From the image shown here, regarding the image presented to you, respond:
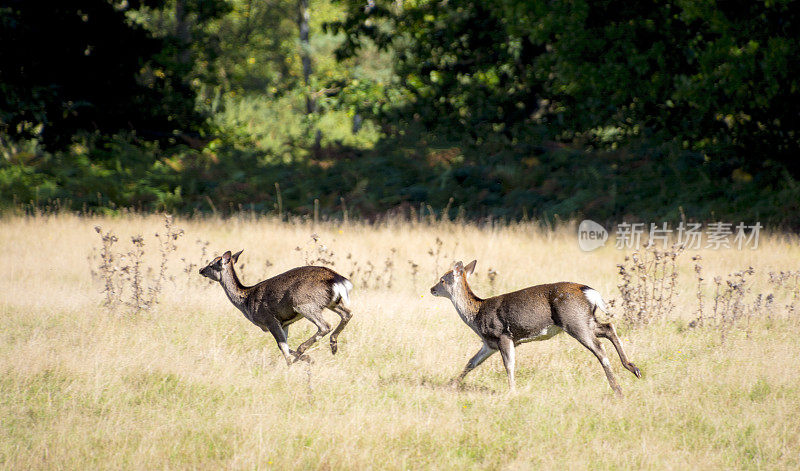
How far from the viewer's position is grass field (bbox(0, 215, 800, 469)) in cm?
629

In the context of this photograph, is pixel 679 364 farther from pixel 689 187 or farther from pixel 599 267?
pixel 689 187

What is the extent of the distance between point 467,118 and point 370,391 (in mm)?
18741

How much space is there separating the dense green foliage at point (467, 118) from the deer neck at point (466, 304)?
1062cm

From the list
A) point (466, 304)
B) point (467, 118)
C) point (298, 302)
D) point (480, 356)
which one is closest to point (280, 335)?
point (298, 302)

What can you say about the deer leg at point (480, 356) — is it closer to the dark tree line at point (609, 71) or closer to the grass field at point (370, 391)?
the grass field at point (370, 391)

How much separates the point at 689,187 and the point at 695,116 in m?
2.09

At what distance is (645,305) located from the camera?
1005cm

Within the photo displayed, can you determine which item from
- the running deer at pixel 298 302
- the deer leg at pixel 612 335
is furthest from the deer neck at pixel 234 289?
the deer leg at pixel 612 335

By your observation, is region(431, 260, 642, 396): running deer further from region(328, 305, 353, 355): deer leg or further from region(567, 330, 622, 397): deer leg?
region(328, 305, 353, 355): deer leg

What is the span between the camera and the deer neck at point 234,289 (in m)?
8.53

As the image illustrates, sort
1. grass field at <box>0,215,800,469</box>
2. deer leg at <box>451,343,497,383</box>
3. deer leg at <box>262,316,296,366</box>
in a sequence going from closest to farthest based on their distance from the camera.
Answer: grass field at <box>0,215,800,469</box>
deer leg at <box>451,343,497,383</box>
deer leg at <box>262,316,296,366</box>

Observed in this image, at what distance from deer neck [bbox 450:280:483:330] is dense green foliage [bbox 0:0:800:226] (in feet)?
→ 34.9

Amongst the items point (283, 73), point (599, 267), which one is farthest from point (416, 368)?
point (283, 73)

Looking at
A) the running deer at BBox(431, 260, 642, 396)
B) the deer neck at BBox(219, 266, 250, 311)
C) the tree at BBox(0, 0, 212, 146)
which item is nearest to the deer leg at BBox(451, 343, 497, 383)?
the running deer at BBox(431, 260, 642, 396)
